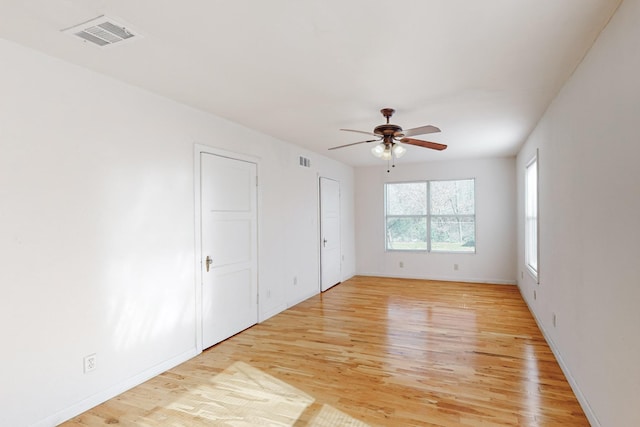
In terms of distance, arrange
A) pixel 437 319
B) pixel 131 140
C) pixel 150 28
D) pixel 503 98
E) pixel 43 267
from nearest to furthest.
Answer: pixel 150 28
pixel 43 267
pixel 131 140
pixel 503 98
pixel 437 319

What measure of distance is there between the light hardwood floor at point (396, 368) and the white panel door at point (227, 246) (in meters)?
0.26

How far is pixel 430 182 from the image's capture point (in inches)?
289

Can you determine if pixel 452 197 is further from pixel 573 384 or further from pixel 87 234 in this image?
pixel 87 234

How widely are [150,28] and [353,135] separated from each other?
305 centimetres

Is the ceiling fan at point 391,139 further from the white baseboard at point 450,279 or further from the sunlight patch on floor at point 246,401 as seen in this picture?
the white baseboard at point 450,279

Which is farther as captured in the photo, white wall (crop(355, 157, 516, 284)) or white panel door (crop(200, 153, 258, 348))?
white wall (crop(355, 157, 516, 284))

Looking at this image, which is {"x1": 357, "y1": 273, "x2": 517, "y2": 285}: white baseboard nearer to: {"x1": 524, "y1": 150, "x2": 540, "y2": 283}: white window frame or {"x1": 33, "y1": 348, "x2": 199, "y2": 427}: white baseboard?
{"x1": 524, "y1": 150, "x2": 540, "y2": 283}: white window frame

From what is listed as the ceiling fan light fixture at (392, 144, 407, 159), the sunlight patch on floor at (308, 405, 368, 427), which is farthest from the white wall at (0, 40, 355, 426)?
the ceiling fan light fixture at (392, 144, 407, 159)

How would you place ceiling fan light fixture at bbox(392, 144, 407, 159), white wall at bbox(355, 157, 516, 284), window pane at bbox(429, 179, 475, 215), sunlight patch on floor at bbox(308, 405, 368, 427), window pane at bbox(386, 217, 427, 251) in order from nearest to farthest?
sunlight patch on floor at bbox(308, 405, 368, 427) → ceiling fan light fixture at bbox(392, 144, 407, 159) → white wall at bbox(355, 157, 516, 284) → window pane at bbox(429, 179, 475, 215) → window pane at bbox(386, 217, 427, 251)

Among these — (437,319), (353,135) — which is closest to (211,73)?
(353,135)

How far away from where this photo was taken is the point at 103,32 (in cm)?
206

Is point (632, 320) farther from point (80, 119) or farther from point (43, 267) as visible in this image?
point (80, 119)

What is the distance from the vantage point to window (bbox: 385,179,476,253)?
712cm

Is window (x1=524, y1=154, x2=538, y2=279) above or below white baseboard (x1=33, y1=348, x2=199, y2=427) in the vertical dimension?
above
